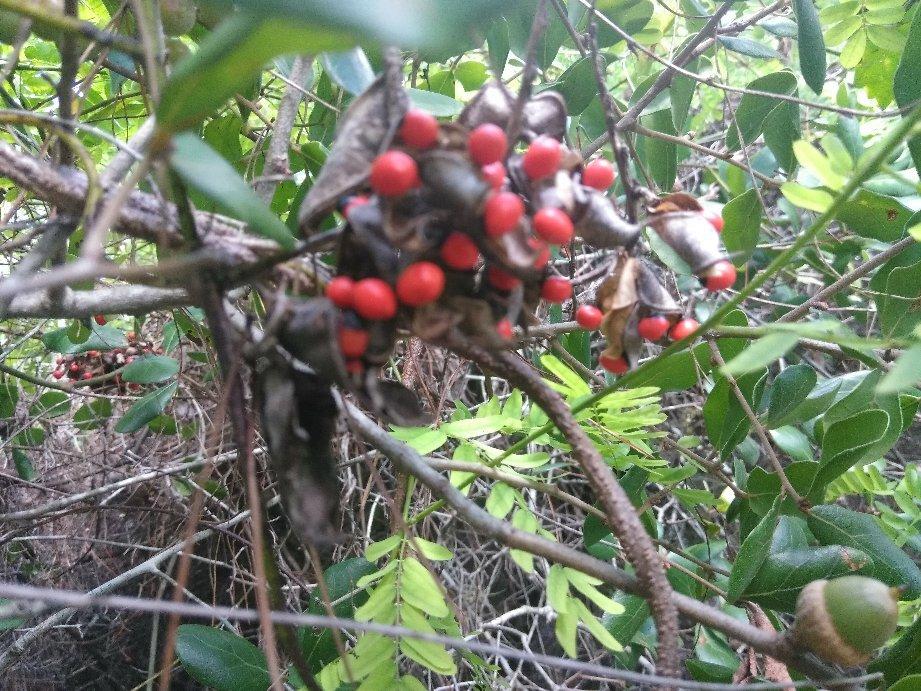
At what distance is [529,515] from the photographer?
86cm

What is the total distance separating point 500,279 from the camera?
496 mm

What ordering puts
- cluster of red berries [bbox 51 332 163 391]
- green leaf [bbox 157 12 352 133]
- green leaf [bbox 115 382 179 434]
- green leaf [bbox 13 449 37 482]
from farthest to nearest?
1. cluster of red berries [bbox 51 332 163 391]
2. green leaf [bbox 13 449 37 482]
3. green leaf [bbox 115 382 179 434]
4. green leaf [bbox 157 12 352 133]

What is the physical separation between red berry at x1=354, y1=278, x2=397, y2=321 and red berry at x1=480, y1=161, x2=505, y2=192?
0.10 metres

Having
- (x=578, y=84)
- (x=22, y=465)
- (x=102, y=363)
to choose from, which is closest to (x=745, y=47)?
(x=578, y=84)

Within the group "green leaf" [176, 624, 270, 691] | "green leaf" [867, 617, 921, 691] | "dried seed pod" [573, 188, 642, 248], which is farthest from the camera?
"green leaf" [176, 624, 270, 691]

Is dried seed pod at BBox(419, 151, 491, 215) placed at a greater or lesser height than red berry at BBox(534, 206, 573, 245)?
greater

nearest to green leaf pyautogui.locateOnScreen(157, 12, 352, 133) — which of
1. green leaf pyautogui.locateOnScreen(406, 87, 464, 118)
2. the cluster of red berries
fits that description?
green leaf pyautogui.locateOnScreen(406, 87, 464, 118)

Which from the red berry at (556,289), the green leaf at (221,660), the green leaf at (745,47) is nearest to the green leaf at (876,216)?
the green leaf at (745,47)

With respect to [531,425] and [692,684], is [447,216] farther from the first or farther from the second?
[531,425]

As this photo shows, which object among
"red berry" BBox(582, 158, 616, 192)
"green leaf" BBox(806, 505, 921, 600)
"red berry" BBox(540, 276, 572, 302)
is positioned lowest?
"green leaf" BBox(806, 505, 921, 600)

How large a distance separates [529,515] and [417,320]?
47cm

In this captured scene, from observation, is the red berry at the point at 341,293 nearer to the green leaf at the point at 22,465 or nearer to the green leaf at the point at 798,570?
the green leaf at the point at 798,570

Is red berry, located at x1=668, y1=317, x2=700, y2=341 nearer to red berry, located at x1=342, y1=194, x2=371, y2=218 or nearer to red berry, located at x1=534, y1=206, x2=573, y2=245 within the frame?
red berry, located at x1=534, y1=206, x2=573, y2=245

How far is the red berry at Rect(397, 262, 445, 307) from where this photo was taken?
0.45 m
